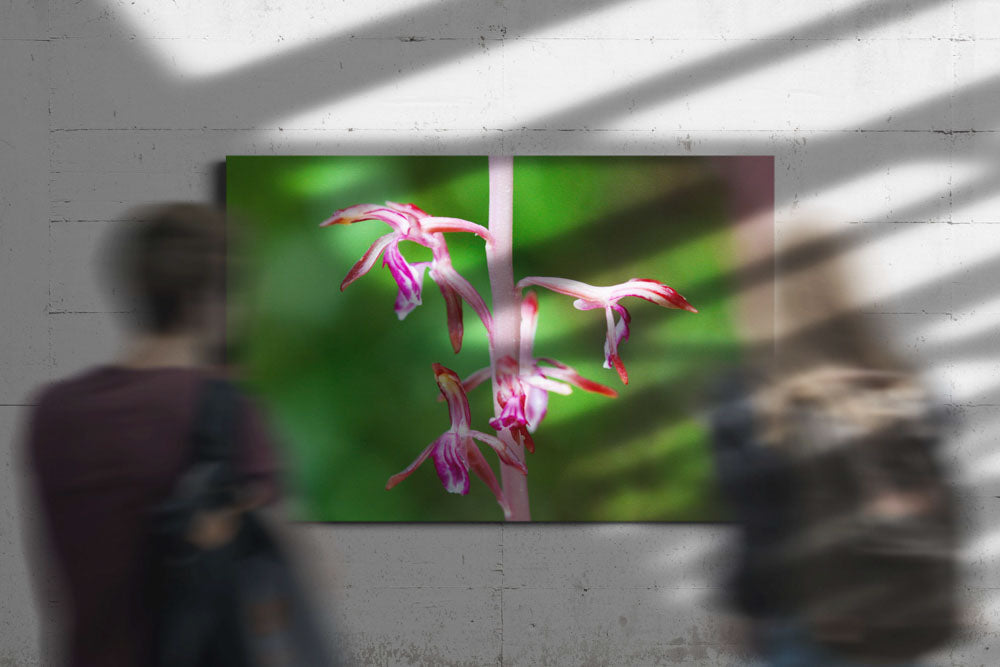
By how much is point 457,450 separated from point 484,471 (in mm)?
140

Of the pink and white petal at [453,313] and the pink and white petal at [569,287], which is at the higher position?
the pink and white petal at [569,287]

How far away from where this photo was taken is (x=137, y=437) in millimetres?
1390

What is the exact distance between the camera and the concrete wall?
140 inches

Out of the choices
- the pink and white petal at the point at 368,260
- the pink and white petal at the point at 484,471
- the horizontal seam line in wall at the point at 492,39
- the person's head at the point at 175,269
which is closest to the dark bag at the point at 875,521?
the person's head at the point at 175,269

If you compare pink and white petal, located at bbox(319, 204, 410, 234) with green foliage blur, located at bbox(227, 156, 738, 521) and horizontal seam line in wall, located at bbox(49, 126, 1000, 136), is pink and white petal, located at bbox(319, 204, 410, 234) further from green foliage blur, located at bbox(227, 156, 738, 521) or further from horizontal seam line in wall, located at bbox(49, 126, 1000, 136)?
horizontal seam line in wall, located at bbox(49, 126, 1000, 136)

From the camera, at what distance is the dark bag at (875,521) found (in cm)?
160

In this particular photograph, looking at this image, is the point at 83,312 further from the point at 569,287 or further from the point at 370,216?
the point at 569,287

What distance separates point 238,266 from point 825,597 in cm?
131

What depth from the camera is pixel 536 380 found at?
3.51 m

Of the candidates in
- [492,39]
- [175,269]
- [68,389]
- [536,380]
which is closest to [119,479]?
[68,389]

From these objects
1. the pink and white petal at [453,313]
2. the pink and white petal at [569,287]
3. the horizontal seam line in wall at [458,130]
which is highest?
the horizontal seam line in wall at [458,130]

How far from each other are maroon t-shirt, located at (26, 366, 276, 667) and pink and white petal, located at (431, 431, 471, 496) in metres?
2.07

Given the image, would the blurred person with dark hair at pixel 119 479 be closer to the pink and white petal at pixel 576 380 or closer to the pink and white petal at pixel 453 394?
the pink and white petal at pixel 453 394

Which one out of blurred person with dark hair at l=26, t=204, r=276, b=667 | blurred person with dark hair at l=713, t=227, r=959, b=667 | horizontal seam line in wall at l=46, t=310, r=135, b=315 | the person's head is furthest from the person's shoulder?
horizontal seam line in wall at l=46, t=310, r=135, b=315
